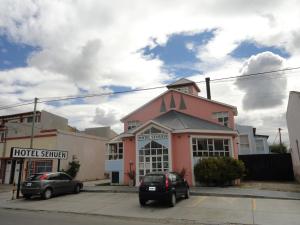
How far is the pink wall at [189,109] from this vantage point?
2564 cm

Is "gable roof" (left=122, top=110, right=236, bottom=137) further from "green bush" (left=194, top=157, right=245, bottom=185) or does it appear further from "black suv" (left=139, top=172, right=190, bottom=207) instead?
"black suv" (left=139, top=172, right=190, bottom=207)

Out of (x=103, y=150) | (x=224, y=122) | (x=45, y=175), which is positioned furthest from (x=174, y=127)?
(x=103, y=150)

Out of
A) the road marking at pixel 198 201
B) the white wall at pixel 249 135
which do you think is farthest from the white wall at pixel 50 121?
the road marking at pixel 198 201

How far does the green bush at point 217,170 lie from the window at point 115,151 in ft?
24.0

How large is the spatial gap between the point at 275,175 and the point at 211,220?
17980mm

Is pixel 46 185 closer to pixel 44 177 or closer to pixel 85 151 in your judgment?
pixel 44 177

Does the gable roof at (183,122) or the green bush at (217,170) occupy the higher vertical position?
the gable roof at (183,122)

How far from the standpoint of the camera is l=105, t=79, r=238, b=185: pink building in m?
21.1

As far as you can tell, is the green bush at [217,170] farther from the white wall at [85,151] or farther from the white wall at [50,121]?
the white wall at [50,121]

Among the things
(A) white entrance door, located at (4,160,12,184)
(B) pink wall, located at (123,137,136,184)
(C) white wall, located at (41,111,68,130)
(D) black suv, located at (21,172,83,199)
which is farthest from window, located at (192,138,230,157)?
(C) white wall, located at (41,111,68,130)

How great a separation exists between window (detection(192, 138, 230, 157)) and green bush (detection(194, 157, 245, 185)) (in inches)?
40.3

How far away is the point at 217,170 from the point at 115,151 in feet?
31.3

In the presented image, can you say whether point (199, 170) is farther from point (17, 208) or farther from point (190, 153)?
point (17, 208)

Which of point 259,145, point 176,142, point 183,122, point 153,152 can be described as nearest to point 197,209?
point 176,142
